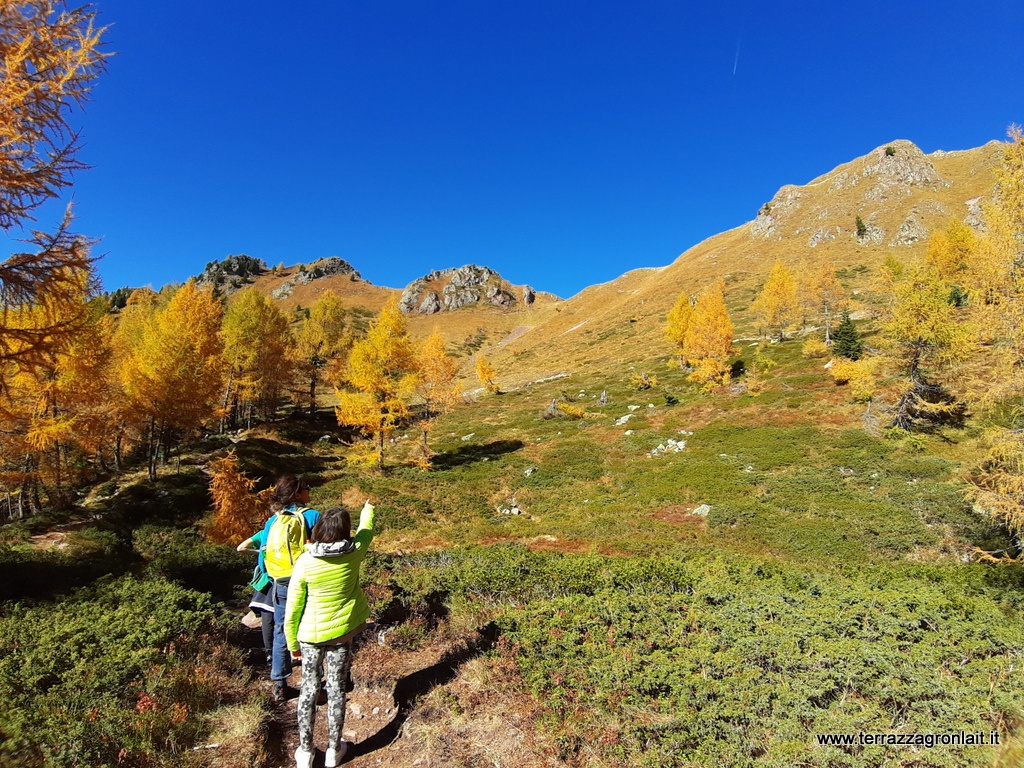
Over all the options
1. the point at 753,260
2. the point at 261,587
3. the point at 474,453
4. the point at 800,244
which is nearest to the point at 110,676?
the point at 261,587

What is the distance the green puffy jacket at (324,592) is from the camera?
15.4 feet

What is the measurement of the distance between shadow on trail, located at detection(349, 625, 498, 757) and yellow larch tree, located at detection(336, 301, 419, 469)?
2186 centimetres

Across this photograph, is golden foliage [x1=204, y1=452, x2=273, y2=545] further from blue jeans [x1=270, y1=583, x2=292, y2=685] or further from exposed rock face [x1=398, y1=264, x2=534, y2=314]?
exposed rock face [x1=398, y1=264, x2=534, y2=314]

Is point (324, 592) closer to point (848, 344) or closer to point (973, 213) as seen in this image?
point (848, 344)

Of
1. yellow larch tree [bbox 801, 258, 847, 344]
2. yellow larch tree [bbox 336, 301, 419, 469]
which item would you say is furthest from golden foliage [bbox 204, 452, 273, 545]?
yellow larch tree [bbox 801, 258, 847, 344]

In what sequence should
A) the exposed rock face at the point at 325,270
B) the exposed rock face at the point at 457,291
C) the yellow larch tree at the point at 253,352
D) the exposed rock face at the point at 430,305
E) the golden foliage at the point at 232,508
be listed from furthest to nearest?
1. the exposed rock face at the point at 325,270
2. the exposed rock face at the point at 457,291
3. the exposed rock face at the point at 430,305
4. the yellow larch tree at the point at 253,352
5. the golden foliage at the point at 232,508

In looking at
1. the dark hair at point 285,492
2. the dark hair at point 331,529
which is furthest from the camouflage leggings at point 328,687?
the dark hair at point 285,492

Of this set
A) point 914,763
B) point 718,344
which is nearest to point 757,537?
point 914,763

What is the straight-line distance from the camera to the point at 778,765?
430cm

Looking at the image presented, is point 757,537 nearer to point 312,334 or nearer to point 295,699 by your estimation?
point 295,699

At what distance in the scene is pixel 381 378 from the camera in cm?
2805

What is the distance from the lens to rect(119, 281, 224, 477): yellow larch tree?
22.9 meters

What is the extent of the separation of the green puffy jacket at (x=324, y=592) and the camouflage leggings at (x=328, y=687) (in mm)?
212

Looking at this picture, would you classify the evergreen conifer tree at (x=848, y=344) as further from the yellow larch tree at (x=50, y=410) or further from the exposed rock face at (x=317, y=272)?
the exposed rock face at (x=317, y=272)
